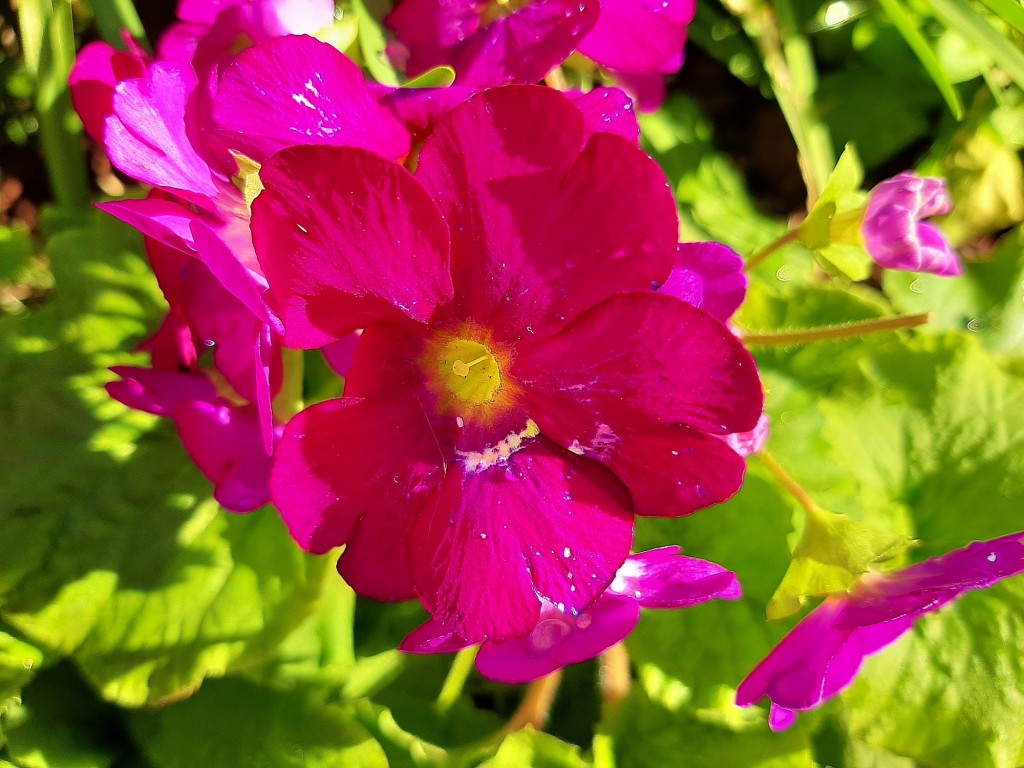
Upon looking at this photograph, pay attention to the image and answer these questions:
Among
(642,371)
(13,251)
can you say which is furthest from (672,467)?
(13,251)

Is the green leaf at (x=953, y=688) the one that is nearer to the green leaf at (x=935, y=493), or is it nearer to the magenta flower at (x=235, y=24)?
the green leaf at (x=935, y=493)

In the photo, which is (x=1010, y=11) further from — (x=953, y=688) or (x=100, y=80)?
(x=100, y=80)

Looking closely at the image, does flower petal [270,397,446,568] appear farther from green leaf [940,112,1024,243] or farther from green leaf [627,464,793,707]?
green leaf [940,112,1024,243]

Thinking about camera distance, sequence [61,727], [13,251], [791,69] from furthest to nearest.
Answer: [791,69] < [13,251] < [61,727]

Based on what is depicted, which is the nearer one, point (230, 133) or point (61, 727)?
point (230, 133)

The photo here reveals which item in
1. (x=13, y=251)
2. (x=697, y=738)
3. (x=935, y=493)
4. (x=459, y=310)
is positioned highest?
(x=459, y=310)

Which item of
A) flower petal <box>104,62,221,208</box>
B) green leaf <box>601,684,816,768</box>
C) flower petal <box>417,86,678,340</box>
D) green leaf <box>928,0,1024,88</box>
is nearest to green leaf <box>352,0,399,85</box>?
flower petal <box>104,62,221,208</box>

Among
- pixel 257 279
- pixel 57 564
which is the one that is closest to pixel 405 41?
pixel 257 279
